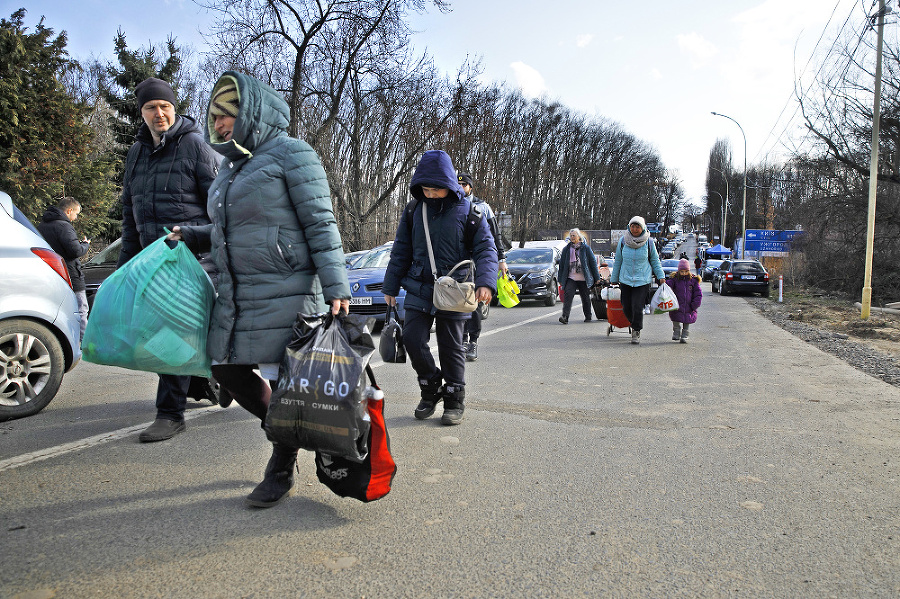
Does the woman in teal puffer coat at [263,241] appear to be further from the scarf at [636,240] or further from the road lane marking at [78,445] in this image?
the scarf at [636,240]

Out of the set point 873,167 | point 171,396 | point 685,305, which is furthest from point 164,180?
point 873,167

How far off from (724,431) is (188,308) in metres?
3.63

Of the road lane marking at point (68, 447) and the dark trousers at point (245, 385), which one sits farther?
the road lane marking at point (68, 447)

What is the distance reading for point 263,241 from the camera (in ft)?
10.00

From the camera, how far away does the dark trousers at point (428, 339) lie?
459 centimetres

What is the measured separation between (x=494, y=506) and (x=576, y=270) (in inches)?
385

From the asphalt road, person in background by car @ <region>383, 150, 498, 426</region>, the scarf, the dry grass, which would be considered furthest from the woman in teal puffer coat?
the dry grass

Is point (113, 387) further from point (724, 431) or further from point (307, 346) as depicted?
point (724, 431)

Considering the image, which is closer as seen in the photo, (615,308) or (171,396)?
(171,396)

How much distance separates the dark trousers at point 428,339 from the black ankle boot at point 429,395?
0.38 feet

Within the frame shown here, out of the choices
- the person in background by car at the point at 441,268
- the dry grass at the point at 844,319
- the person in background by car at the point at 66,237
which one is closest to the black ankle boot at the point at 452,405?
the person in background by car at the point at 441,268

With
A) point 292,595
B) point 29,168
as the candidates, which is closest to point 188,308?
point 292,595

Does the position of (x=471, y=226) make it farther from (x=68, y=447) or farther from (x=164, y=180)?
(x=68, y=447)

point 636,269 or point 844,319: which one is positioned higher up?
point 636,269
